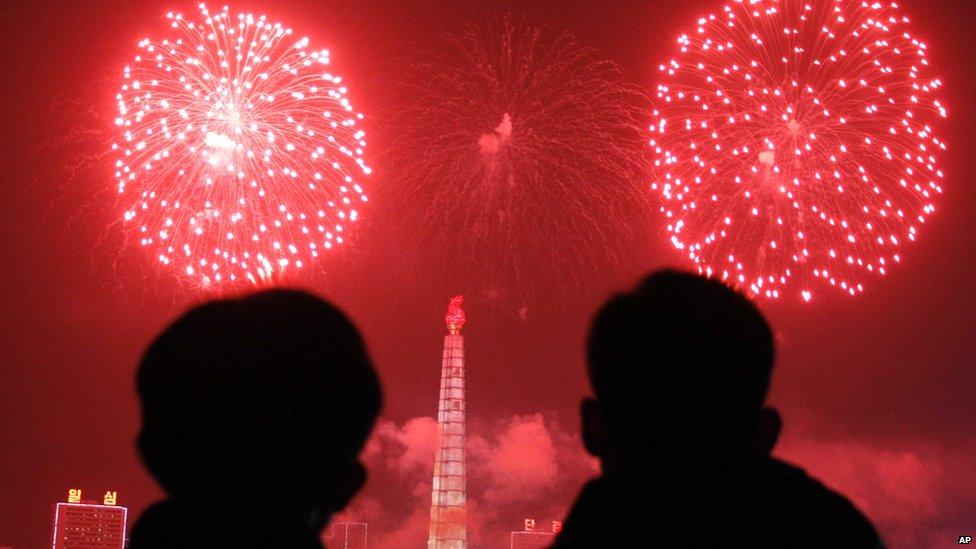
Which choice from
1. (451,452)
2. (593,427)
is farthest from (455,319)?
(593,427)

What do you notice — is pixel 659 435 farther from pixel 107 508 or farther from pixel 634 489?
pixel 107 508

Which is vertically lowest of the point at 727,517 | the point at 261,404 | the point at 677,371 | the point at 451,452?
the point at 727,517

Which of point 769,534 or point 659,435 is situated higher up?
point 659,435

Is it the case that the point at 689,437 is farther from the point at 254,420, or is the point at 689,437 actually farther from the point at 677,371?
the point at 254,420

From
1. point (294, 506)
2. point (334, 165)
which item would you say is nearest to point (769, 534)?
point (294, 506)

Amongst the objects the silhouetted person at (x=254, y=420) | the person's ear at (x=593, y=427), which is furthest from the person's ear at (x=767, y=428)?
the silhouetted person at (x=254, y=420)

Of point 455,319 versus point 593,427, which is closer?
point 593,427
